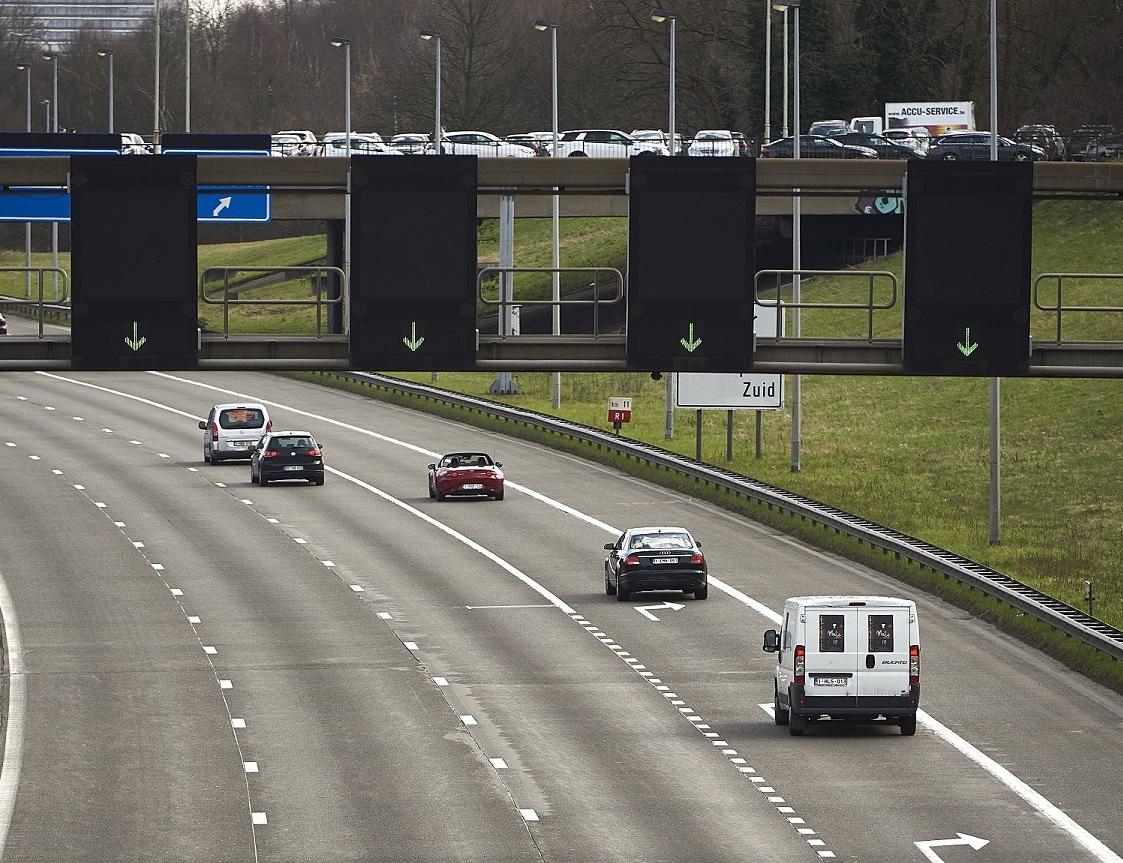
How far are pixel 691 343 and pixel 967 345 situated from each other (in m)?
3.63

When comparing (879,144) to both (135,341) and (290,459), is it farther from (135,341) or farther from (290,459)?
(135,341)

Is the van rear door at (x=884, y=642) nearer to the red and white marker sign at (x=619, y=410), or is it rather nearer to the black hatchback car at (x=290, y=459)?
the black hatchback car at (x=290, y=459)

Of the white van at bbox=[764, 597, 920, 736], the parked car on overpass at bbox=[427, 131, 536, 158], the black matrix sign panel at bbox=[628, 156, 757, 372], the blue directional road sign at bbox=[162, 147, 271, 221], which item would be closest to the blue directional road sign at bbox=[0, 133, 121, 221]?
the blue directional road sign at bbox=[162, 147, 271, 221]

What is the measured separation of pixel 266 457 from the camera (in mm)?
62031

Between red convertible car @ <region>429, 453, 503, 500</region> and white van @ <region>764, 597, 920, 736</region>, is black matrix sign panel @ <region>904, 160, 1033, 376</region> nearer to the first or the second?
white van @ <region>764, 597, 920, 736</region>

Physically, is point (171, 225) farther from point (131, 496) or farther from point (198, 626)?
point (131, 496)

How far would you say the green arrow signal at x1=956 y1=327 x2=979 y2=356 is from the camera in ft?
96.9

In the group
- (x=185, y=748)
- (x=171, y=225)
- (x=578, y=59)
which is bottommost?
(x=185, y=748)

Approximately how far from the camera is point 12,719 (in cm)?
3428

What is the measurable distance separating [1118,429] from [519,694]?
3978 centimetres

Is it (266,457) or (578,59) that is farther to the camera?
(578,59)

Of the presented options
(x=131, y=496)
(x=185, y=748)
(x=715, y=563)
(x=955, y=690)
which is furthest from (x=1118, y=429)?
(x=185, y=748)

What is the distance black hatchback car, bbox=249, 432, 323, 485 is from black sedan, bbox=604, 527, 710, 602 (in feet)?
62.2

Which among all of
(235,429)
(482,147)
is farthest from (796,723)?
(482,147)
